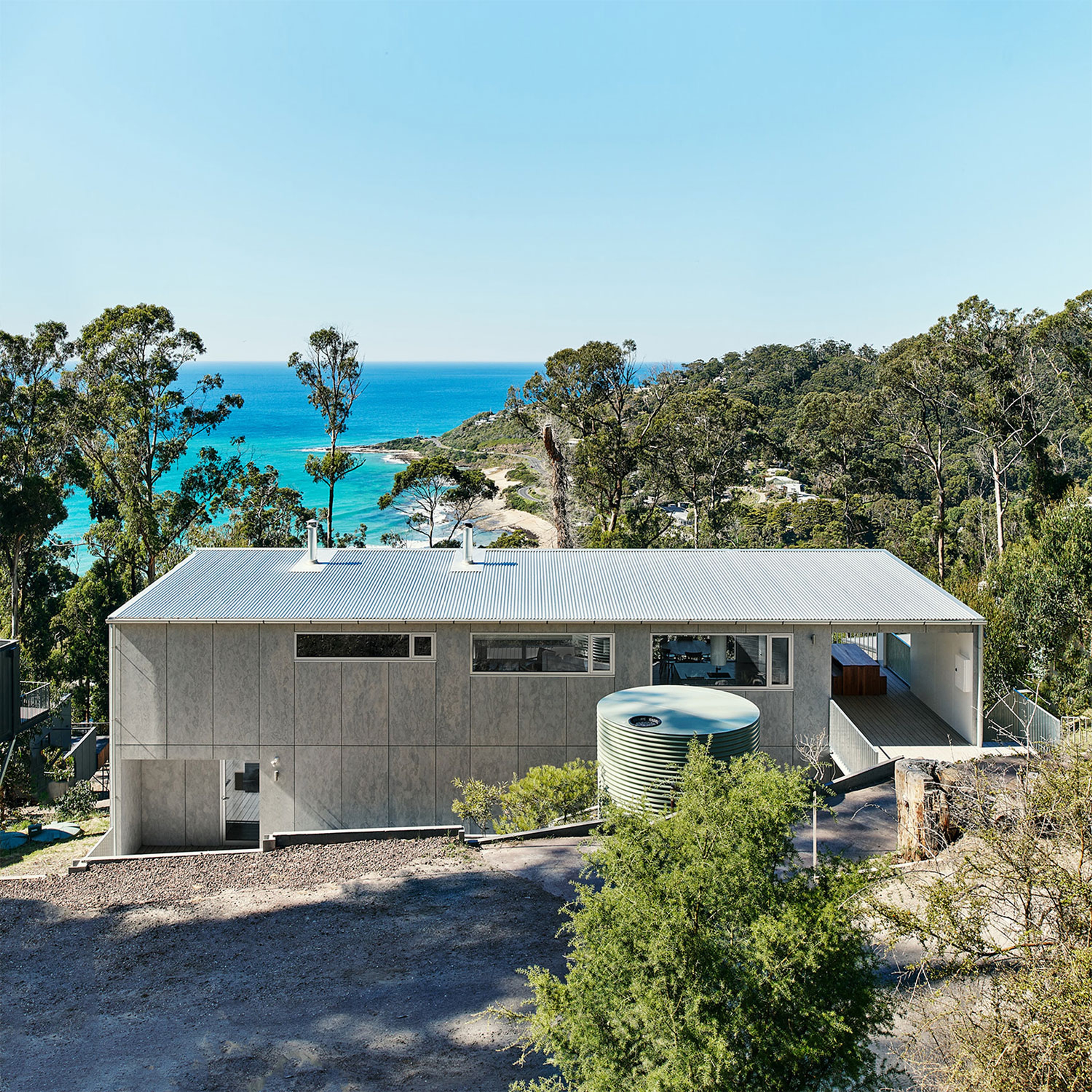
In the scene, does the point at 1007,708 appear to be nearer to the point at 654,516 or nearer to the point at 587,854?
the point at 587,854

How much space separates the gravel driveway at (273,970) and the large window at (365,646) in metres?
3.20

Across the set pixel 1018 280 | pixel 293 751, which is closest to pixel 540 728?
pixel 293 751

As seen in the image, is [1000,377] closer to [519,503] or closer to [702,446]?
[702,446]

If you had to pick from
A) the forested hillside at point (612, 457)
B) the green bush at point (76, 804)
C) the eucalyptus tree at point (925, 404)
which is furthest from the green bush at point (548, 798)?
the eucalyptus tree at point (925, 404)

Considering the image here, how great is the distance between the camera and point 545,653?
14.8 m

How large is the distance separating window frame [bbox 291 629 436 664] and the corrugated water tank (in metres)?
3.61

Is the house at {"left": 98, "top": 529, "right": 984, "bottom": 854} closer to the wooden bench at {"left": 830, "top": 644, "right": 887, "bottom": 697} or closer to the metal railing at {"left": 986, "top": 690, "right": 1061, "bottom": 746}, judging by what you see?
the metal railing at {"left": 986, "top": 690, "right": 1061, "bottom": 746}

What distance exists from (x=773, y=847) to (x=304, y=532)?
33.6m

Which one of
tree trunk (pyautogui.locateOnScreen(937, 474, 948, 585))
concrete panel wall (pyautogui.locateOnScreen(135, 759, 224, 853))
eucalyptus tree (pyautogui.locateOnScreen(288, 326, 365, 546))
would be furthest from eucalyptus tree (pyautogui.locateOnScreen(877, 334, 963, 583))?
concrete panel wall (pyautogui.locateOnScreen(135, 759, 224, 853))

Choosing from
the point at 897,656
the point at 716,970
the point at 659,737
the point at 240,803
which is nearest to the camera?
the point at 716,970

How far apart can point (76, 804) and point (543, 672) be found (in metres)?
11.2

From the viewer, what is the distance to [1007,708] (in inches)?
616

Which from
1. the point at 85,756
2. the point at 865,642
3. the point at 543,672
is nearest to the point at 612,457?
the point at 865,642

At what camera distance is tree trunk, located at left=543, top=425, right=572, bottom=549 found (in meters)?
35.5
